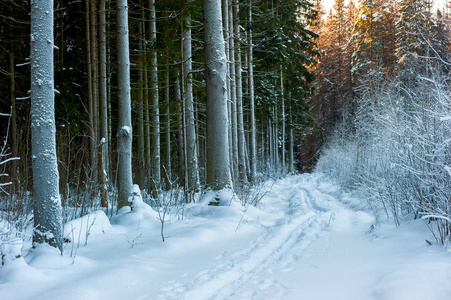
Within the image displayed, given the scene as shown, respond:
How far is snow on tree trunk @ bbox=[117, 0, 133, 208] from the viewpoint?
22.8ft

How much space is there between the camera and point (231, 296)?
301 centimetres

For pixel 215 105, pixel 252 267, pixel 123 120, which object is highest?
pixel 215 105

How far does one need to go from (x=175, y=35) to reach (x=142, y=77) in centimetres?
275

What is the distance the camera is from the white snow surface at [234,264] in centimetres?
298

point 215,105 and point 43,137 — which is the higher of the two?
point 215,105

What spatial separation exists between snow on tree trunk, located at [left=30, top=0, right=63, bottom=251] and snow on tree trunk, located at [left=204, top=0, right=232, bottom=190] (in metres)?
3.62

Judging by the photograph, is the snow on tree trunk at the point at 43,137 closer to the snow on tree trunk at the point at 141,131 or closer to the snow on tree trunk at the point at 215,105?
the snow on tree trunk at the point at 215,105

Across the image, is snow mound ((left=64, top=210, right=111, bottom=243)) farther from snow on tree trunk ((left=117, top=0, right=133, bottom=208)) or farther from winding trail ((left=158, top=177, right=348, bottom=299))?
winding trail ((left=158, top=177, right=348, bottom=299))

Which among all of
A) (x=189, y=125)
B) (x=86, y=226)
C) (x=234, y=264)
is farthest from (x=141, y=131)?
(x=234, y=264)

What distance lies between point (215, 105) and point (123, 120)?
2.02 m

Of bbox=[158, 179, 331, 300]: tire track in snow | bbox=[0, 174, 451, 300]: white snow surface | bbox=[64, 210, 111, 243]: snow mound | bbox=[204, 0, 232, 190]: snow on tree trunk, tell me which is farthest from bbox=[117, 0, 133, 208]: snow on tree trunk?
bbox=[158, 179, 331, 300]: tire track in snow

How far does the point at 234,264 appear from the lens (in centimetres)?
387

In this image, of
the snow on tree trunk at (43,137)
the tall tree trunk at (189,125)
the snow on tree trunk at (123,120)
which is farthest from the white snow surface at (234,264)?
the tall tree trunk at (189,125)

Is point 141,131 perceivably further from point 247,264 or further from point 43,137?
point 247,264
